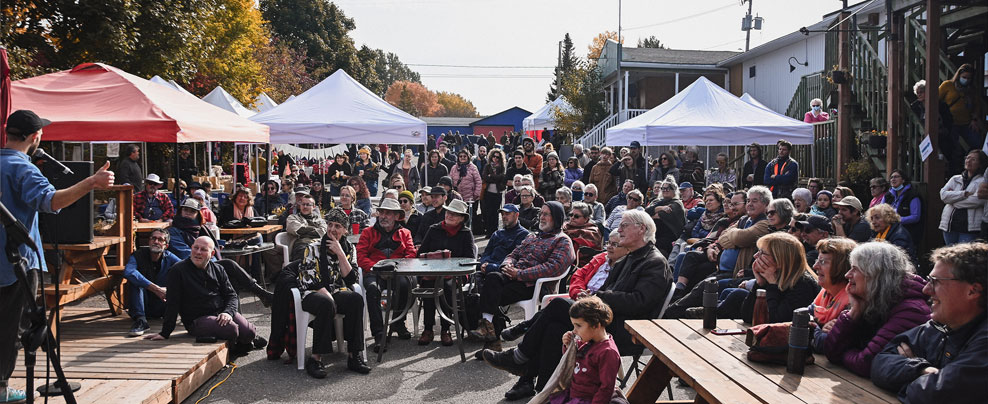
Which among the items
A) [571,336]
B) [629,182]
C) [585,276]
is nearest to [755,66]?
[629,182]

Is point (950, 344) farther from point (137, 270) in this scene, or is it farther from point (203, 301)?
point (137, 270)

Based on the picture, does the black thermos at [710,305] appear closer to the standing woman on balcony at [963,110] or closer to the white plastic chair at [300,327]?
the white plastic chair at [300,327]

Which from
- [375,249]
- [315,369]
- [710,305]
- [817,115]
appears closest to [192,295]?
[315,369]

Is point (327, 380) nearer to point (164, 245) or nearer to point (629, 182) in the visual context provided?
point (164, 245)

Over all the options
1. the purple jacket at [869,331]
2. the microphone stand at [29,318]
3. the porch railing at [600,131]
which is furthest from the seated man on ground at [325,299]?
the porch railing at [600,131]

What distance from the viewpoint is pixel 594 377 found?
155 inches

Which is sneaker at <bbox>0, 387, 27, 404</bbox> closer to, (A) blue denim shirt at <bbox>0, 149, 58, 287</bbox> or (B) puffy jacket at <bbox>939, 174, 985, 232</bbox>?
(A) blue denim shirt at <bbox>0, 149, 58, 287</bbox>

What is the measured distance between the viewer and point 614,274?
5211mm

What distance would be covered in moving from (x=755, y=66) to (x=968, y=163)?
1877 cm

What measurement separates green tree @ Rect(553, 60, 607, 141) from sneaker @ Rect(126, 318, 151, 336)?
84.2ft

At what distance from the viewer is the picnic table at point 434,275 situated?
19.5ft

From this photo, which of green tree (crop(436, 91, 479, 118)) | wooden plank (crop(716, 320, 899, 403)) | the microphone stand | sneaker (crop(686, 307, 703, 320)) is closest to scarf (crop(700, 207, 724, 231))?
sneaker (crop(686, 307, 703, 320))

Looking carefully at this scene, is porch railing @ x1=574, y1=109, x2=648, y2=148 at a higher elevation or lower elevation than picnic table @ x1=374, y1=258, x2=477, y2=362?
higher

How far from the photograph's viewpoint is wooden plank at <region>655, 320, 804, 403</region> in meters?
2.90
